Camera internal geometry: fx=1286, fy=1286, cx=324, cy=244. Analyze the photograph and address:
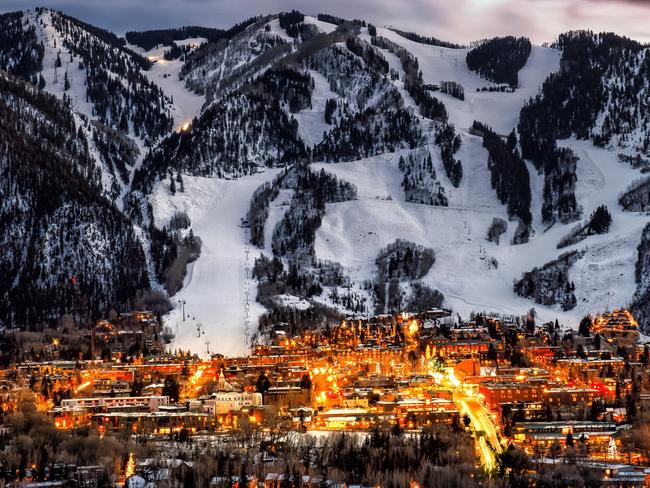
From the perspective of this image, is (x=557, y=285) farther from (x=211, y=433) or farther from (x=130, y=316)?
(x=211, y=433)

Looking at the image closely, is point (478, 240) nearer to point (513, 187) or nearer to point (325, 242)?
point (513, 187)

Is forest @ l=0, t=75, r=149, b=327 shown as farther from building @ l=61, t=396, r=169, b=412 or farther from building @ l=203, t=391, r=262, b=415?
building @ l=203, t=391, r=262, b=415

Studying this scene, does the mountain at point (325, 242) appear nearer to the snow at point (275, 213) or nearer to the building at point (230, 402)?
the snow at point (275, 213)

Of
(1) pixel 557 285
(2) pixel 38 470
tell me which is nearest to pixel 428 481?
(2) pixel 38 470

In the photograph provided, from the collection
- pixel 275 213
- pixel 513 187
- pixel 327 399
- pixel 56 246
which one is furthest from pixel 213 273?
pixel 327 399

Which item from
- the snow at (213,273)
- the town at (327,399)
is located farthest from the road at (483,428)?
the snow at (213,273)

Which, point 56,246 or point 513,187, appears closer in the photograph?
point 56,246

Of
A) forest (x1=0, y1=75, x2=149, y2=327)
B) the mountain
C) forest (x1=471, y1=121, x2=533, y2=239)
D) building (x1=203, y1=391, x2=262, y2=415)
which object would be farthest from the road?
forest (x1=471, y1=121, x2=533, y2=239)
